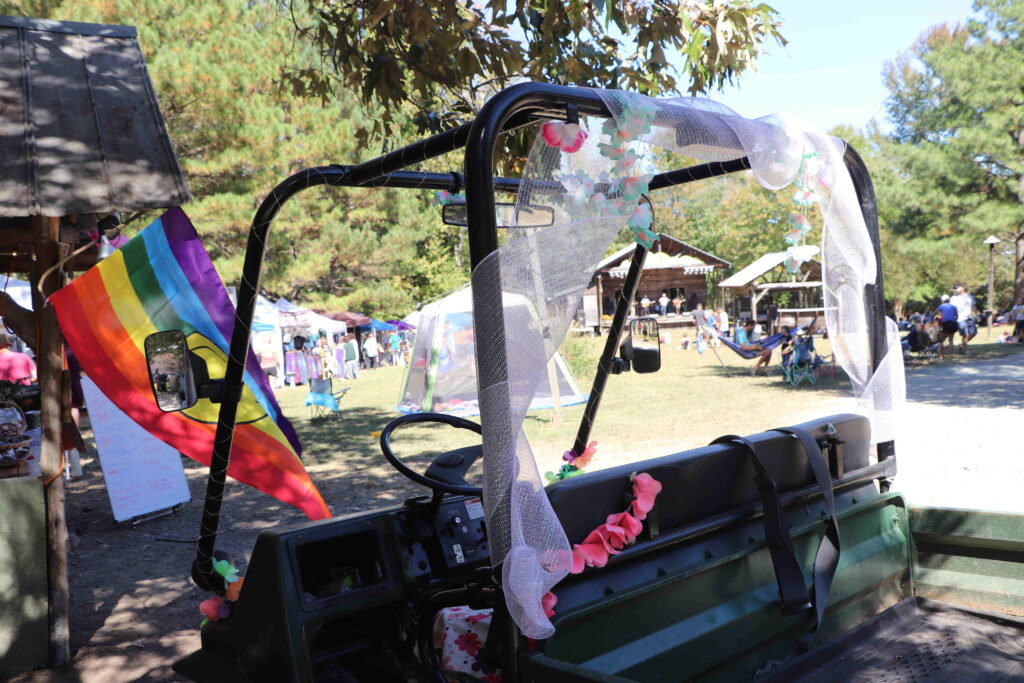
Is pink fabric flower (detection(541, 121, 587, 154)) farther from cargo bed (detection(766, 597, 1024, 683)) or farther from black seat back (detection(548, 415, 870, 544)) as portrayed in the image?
cargo bed (detection(766, 597, 1024, 683))

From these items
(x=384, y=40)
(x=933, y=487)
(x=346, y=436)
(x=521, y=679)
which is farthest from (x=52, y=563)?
(x=346, y=436)

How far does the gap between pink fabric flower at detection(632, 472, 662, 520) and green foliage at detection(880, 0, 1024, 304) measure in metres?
25.6

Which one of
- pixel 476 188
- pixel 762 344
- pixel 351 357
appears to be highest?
pixel 476 188

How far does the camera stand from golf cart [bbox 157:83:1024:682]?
1.90 m

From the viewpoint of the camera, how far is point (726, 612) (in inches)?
102

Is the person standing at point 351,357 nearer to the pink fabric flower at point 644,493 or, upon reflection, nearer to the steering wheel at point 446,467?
the steering wheel at point 446,467

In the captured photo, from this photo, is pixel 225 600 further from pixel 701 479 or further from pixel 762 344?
pixel 762 344

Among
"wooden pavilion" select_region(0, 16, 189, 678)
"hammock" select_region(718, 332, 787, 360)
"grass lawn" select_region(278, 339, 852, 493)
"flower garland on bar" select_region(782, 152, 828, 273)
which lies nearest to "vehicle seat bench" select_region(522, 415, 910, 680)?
"flower garland on bar" select_region(782, 152, 828, 273)

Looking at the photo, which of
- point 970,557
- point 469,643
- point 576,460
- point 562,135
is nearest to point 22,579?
point 576,460

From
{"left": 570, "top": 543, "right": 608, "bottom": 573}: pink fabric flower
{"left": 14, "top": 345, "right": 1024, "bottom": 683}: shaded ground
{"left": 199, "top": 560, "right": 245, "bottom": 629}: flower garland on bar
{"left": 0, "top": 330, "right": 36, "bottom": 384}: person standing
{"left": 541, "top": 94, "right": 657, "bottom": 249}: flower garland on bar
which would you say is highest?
{"left": 541, "top": 94, "right": 657, "bottom": 249}: flower garland on bar

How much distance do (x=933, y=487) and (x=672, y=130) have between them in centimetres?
589

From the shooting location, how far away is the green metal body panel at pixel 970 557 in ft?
9.57

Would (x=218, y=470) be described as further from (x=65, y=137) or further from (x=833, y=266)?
(x=65, y=137)

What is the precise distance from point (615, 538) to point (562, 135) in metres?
1.07
